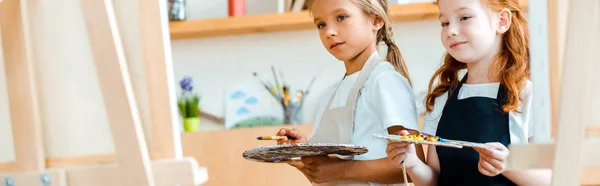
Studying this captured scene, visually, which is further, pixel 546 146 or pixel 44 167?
pixel 44 167

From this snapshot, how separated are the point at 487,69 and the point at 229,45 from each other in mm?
1800

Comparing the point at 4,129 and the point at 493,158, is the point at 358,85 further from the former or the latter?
the point at 4,129

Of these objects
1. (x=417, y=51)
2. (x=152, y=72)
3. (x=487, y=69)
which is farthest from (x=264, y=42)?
(x=152, y=72)

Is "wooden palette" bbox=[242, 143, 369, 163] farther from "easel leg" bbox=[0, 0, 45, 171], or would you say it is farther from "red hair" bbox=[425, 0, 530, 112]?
"easel leg" bbox=[0, 0, 45, 171]

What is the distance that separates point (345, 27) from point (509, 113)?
39 cm

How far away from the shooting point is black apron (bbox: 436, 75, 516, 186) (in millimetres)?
1356

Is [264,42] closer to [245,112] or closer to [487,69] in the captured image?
[245,112]

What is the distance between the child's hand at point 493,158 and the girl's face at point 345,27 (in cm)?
44

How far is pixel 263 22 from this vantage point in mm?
2877

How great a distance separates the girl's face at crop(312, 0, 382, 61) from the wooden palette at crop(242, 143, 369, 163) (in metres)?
0.24

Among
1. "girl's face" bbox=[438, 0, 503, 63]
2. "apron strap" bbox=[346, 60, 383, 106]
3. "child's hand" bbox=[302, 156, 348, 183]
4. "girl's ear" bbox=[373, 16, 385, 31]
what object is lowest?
"child's hand" bbox=[302, 156, 348, 183]

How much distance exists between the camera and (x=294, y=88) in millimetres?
2969

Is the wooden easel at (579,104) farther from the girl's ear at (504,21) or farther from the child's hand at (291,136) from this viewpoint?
the child's hand at (291,136)

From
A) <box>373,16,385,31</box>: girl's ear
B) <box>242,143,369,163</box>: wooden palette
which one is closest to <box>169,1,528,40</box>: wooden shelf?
<box>373,16,385,31</box>: girl's ear
